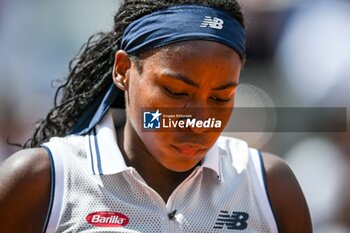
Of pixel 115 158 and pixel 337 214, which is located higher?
pixel 115 158

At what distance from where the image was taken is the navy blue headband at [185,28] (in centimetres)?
241

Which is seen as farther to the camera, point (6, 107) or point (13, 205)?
point (6, 107)

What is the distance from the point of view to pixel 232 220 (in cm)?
248

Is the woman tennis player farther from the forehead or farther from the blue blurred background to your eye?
the blue blurred background

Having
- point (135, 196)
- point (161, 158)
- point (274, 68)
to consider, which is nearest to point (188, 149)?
point (161, 158)

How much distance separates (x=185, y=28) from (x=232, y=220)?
2.25 feet

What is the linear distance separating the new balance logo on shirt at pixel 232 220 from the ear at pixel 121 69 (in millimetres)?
588

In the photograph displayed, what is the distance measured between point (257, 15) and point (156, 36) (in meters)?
3.53

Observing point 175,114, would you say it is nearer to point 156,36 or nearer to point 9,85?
point 156,36

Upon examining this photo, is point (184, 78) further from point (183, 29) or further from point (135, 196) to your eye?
point (135, 196)

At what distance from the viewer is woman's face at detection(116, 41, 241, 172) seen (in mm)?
2346

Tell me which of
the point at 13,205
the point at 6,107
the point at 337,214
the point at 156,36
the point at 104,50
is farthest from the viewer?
the point at 6,107

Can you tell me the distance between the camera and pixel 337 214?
4.75m

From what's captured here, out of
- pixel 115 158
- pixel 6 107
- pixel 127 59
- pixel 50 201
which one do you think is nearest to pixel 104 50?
pixel 127 59
